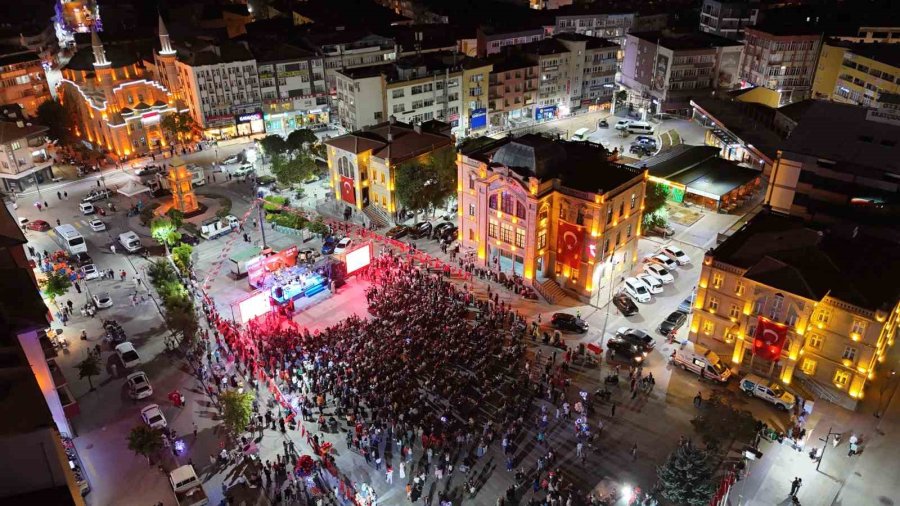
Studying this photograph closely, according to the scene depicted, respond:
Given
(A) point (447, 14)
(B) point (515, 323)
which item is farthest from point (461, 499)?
(A) point (447, 14)

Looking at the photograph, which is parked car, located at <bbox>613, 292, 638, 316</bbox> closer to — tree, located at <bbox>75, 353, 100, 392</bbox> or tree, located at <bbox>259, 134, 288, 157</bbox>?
tree, located at <bbox>75, 353, 100, 392</bbox>

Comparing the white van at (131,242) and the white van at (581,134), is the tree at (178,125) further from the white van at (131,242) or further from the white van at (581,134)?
the white van at (581,134)

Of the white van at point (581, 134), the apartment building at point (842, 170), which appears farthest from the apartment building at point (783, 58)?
the apartment building at point (842, 170)

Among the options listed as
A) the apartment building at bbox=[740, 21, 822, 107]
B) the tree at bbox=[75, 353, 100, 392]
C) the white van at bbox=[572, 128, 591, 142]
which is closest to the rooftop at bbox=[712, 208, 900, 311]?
the tree at bbox=[75, 353, 100, 392]

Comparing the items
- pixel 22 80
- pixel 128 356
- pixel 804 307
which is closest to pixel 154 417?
pixel 128 356

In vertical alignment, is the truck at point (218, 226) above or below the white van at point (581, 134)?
below

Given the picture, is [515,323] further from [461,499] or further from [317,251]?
[317,251]
